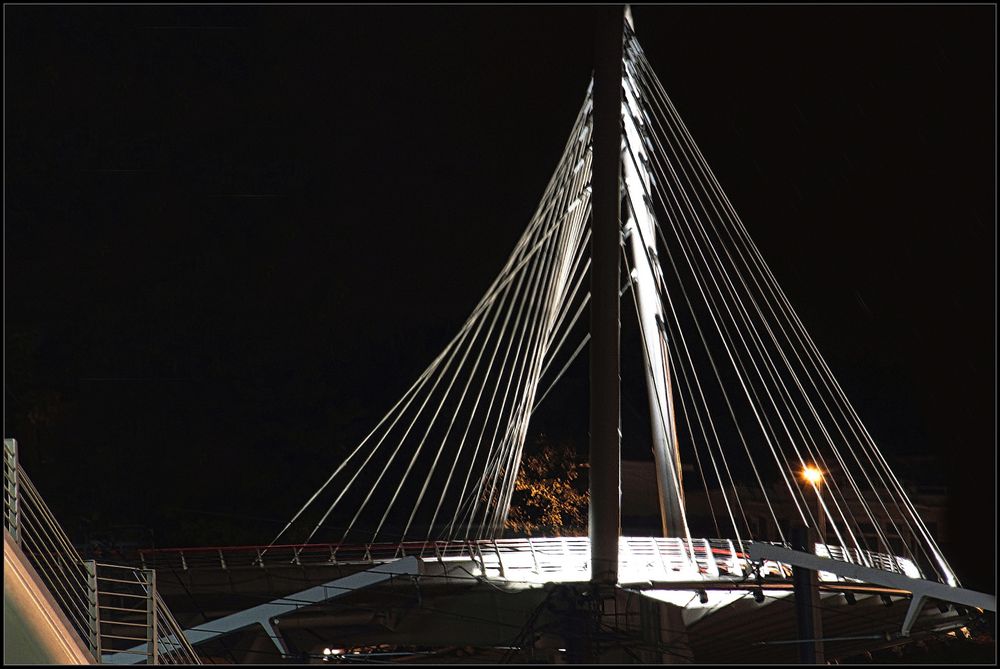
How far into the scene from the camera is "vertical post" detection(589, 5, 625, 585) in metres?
23.5

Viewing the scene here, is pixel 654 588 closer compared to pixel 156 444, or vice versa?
pixel 654 588

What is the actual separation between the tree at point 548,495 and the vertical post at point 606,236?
2541 centimetres

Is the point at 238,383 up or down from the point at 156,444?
up

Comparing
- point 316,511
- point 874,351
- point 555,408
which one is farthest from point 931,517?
point 316,511

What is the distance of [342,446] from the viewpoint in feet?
185

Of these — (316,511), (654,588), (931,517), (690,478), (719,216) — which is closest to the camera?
(654,588)

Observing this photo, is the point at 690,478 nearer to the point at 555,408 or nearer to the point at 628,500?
the point at 628,500

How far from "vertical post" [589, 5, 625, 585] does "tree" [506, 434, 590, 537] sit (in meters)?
25.4

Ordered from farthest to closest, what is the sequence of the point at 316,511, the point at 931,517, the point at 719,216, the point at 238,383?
1. the point at 238,383
2. the point at 316,511
3. the point at 931,517
4. the point at 719,216

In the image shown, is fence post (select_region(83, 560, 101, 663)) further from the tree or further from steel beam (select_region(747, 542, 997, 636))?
the tree

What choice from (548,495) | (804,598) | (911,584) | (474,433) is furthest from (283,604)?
(474,433)

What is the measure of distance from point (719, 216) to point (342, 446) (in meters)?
34.5

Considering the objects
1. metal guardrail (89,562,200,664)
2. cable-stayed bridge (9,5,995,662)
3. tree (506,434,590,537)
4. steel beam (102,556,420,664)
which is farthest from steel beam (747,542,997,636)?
tree (506,434,590,537)

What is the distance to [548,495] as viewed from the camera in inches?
1943
